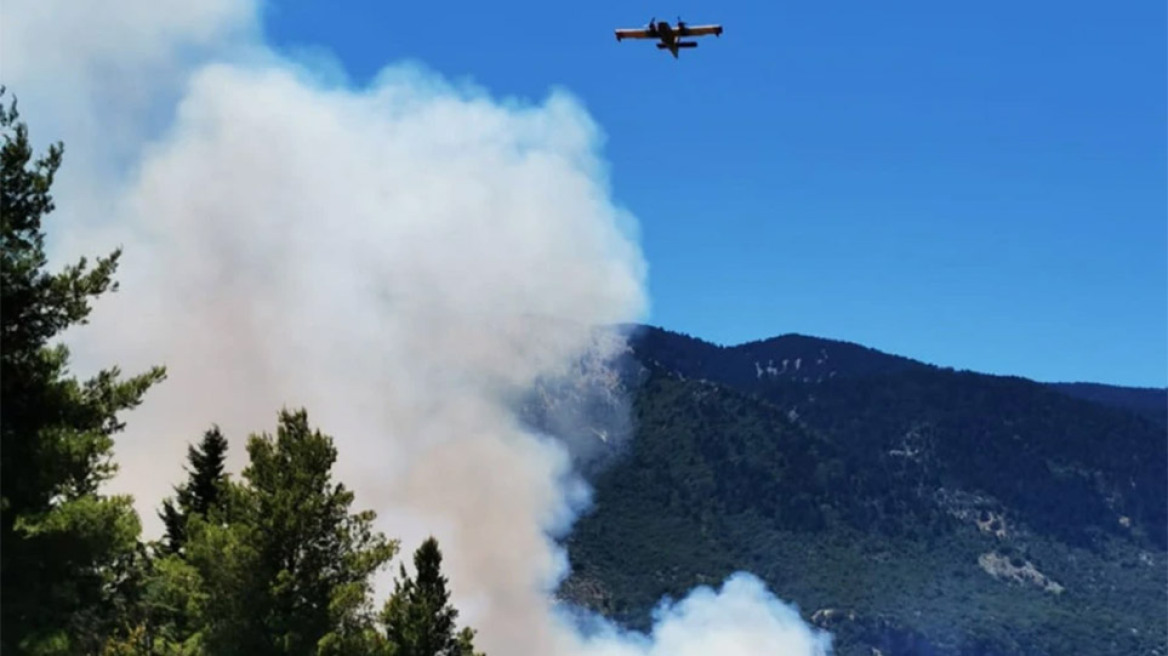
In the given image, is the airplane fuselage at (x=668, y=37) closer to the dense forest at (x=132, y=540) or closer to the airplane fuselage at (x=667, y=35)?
the airplane fuselage at (x=667, y=35)

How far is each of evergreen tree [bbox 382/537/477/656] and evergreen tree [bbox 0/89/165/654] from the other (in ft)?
58.0

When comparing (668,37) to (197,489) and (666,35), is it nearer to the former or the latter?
(666,35)

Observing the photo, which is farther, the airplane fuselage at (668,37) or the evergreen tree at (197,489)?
the evergreen tree at (197,489)

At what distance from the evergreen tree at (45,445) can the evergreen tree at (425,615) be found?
58.0 feet

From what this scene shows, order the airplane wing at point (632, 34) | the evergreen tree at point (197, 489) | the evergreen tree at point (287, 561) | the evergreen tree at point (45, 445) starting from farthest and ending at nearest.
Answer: the evergreen tree at point (197, 489) < the airplane wing at point (632, 34) < the evergreen tree at point (287, 561) < the evergreen tree at point (45, 445)

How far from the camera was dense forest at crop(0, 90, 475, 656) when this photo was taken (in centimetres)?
2825

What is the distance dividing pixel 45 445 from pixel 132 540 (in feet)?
11.6

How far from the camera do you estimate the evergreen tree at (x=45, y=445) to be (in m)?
28.0

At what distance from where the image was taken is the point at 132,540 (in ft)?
99.6

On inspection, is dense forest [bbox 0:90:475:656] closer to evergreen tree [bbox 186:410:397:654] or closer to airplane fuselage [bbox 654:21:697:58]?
→ evergreen tree [bbox 186:410:397:654]

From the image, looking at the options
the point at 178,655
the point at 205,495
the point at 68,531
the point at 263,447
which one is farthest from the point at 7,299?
the point at 205,495

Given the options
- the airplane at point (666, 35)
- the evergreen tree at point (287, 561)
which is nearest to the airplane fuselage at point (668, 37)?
the airplane at point (666, 35)

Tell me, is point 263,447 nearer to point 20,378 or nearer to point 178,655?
point 178,655

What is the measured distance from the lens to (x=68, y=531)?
28.7 metres
